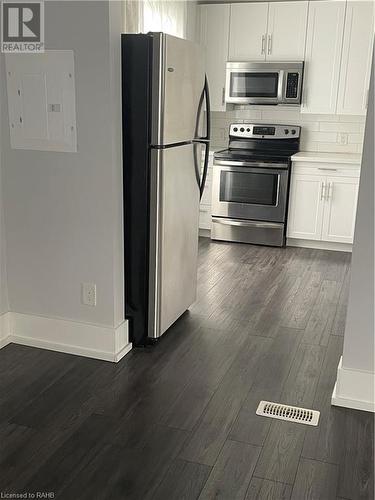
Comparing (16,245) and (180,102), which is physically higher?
(180,102)

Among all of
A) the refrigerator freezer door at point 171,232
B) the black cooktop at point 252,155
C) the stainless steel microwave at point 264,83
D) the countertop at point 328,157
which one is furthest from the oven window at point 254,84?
the refrigerator freezer door at point 171,232

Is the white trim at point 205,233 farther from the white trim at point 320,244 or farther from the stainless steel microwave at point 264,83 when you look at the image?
the stainless steel microwave at point 264,83

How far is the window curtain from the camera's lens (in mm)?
4516

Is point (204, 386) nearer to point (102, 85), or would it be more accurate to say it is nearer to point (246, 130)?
point (102, 85)

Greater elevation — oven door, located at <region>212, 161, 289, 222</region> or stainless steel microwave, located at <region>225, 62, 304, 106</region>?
stainless steel microwave, located at <region>225, 62, 304, 106</region>

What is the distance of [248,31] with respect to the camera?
227 inches

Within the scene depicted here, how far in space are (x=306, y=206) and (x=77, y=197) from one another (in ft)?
9.98

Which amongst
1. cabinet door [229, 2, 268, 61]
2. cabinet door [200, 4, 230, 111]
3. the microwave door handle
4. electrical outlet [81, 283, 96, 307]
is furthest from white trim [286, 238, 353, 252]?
electrical outlet [81, 283, 96, 307]

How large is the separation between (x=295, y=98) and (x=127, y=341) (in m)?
3.40

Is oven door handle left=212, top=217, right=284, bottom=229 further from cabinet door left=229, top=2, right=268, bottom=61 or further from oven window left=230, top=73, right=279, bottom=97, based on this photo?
cabinet door left=229, top=2, right=268, bottom=61

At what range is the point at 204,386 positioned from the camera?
2.99 meters

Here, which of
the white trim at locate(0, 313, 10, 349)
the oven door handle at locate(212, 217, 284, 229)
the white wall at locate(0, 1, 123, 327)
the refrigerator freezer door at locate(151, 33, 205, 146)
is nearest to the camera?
the white wall at locate(0, 1, 123, 327)

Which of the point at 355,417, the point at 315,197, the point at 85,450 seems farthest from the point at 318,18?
the point at 85,450

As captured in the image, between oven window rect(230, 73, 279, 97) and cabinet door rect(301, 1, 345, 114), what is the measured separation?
0.32m
